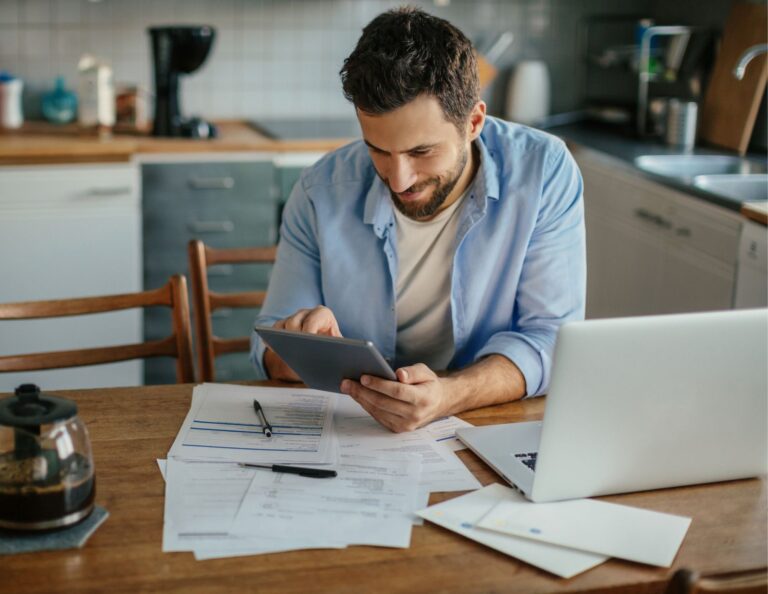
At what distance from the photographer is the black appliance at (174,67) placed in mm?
3638

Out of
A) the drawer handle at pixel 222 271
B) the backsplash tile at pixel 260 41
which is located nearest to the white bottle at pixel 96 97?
the backsplash tile at pixel 260 41

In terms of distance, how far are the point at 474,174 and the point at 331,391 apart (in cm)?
55

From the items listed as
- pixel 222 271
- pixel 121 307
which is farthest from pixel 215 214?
pixel 121 307

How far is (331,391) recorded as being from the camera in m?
1.75

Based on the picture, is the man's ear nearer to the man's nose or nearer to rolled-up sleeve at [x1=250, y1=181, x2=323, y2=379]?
the man's nose

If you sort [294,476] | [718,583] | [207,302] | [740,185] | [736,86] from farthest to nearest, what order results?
[736,86]
[740,185]
[207,302]
[294,476]
[718,583]

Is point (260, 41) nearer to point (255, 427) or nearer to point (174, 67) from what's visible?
point (174, 67)

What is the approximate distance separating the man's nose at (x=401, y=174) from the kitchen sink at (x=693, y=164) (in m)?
1.92

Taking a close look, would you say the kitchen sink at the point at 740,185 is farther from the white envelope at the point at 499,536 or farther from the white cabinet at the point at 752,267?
the white envelope at the point at 499,536

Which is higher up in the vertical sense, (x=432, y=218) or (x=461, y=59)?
(x=461, y=59)

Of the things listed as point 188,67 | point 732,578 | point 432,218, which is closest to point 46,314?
point 432,218

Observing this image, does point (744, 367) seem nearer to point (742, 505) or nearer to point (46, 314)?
point (742, 505)

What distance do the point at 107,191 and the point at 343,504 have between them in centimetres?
233

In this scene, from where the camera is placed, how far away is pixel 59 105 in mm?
3885
